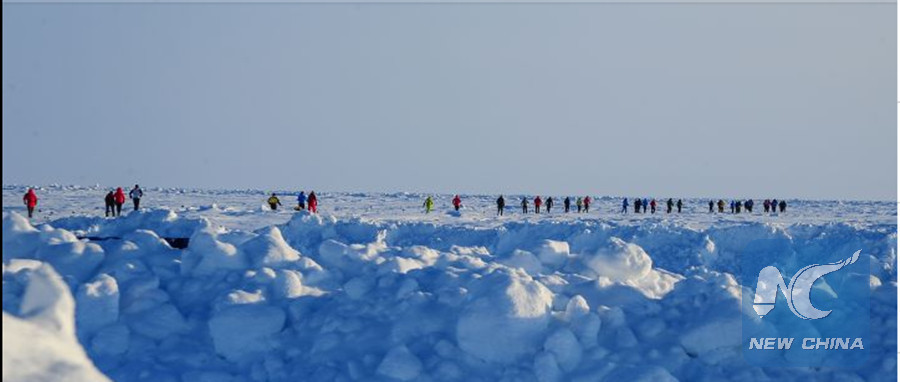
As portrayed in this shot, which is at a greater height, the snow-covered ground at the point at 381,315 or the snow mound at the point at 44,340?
the snow mound at the point at 44,340

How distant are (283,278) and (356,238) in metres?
14.4

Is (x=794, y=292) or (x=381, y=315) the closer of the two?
(x=381, y=315)

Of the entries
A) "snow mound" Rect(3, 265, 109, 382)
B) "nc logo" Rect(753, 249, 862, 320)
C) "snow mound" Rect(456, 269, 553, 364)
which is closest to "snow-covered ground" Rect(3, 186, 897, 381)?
"snow mound" Rect(456, 269, 553, 364)

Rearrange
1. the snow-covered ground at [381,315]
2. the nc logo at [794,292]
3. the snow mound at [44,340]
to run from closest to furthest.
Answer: the snow mound at [44,340] < the snow-covered ground at [381,315] < the nc logo at [794,292]

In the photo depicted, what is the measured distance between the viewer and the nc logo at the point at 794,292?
10289 mm

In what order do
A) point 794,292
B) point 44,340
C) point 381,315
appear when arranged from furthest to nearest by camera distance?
point 794,292, point 381,315, point 44,340

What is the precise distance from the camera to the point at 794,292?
34.4 ft

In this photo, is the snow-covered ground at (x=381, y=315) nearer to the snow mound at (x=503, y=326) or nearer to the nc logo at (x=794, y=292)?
the snow mound at (x=503, y=326)

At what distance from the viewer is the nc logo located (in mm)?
10289

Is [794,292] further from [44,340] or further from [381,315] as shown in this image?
[44,340]

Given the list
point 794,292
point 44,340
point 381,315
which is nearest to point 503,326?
point 381,315

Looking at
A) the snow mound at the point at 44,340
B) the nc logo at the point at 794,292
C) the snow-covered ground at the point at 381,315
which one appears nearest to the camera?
the snow mound at the point at 44,340

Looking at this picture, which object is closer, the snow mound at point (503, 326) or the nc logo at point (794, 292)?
the snow mound at point (503, 326)

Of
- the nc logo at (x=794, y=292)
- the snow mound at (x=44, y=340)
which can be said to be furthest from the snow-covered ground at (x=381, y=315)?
the snow mound at (x=44, y=340)
